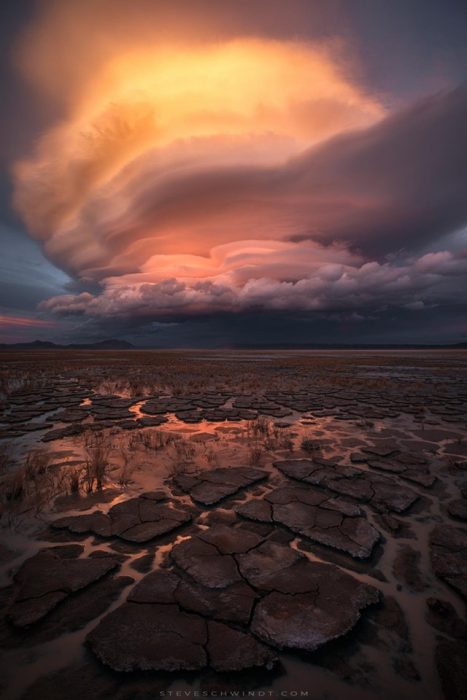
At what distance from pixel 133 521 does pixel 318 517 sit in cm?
190

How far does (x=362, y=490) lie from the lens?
395 cm

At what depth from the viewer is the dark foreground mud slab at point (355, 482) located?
3673 millimetres

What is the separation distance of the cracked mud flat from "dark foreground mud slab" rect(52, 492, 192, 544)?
2 cm

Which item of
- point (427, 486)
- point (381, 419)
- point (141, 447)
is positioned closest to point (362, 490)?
point (427, 486)

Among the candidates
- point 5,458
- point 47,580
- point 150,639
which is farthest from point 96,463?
point 150,639

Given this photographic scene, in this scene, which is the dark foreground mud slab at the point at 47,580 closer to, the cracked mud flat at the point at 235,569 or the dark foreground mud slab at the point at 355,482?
the cracked mud flat at the point at 235,569

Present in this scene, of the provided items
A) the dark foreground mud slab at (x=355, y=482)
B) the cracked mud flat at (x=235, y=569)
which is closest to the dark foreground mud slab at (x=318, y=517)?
the cracked mud flat at (x=235, y=569)

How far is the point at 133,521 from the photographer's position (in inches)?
126

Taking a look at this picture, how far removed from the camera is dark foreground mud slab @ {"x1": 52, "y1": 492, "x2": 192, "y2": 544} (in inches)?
119

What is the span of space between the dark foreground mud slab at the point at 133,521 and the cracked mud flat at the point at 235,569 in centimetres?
2

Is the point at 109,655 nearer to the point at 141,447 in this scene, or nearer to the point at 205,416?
the point at 141,447

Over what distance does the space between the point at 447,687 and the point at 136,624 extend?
5.74 ft

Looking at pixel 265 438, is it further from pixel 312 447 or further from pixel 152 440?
pixel 152 440

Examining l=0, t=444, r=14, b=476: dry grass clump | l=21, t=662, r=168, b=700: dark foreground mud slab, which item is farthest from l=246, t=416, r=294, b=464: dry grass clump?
l=0, t=444, r=14, b=476: dry grass clump
